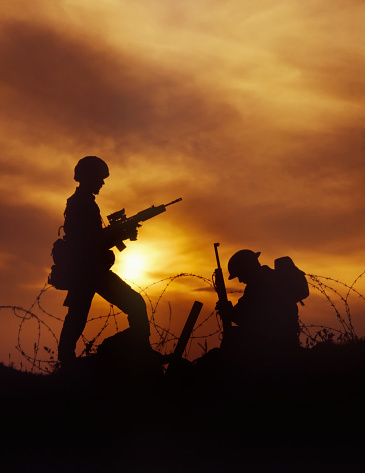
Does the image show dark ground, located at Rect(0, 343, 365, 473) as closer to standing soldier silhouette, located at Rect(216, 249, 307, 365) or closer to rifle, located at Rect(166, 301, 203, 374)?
rifle, located at Rect(166, 301, 203, 374)

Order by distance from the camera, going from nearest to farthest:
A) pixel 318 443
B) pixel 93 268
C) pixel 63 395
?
pixel 318 443
pixel 63 395
pixel 93 268

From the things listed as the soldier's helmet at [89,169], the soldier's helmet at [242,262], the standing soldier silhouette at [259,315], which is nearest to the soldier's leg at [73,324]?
the soldier's helmet at [89,169]

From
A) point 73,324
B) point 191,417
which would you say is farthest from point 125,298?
point 191,417

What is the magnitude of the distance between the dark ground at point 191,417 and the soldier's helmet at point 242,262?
1.42 meters

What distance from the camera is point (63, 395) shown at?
25.9 feet

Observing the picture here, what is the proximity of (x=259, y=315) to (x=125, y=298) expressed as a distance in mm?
2081

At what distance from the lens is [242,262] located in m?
9.58

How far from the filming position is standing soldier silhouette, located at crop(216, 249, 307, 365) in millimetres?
8789

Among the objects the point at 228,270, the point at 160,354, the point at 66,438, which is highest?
the point at 228,270

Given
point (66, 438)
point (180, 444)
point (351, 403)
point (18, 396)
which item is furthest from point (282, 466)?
point (18, 396)

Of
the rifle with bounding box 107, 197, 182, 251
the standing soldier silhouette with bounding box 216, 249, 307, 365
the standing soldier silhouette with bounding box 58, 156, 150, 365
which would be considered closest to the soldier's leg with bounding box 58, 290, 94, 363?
the standing soldier silhouette with bounding box 58, 156, 150, 365

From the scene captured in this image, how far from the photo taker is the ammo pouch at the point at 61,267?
856cm

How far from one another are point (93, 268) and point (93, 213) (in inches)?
31.2

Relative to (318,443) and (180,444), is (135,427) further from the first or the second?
(318,443)
